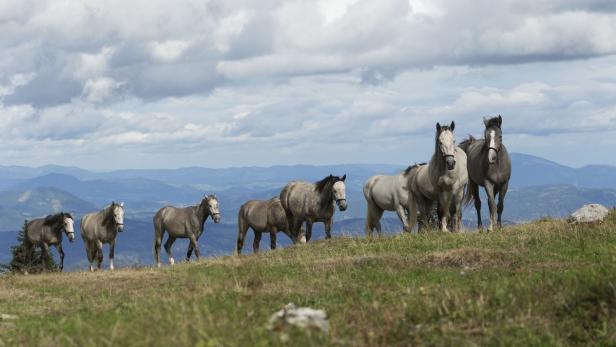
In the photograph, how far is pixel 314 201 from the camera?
91.5 feet

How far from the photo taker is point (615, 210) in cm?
2250

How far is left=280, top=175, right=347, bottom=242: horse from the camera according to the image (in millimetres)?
27120

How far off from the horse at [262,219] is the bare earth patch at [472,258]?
1679cm

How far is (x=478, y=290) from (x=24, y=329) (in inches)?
264

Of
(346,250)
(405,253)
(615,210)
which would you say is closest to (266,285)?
(405,253)

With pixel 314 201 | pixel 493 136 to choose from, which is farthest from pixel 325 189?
pixel 493 136

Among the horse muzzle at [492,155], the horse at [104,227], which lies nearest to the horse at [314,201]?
the horse muzzle at [492,155]

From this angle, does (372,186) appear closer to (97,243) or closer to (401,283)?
(97,243)

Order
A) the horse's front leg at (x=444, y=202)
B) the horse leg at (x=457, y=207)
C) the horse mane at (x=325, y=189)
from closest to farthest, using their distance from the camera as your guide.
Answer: the horse's front leg at (x=444, y=202) < the horse leg at (x=457, y=207) < the horse mane at (x=325, y=189)

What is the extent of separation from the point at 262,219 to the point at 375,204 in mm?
7246

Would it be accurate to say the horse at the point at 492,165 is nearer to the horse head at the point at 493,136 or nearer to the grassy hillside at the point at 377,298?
the horse head at the point at 493,136

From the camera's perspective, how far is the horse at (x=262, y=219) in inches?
1304

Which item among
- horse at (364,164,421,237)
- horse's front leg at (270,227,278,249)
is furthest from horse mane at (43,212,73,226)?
horse at (364,164,421,237)

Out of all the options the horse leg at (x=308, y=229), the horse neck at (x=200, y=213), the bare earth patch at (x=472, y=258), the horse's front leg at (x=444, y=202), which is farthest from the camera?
the horse neck at (x=200, y=213)
